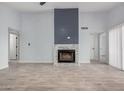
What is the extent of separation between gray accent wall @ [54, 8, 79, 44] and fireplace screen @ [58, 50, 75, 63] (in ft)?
1.90

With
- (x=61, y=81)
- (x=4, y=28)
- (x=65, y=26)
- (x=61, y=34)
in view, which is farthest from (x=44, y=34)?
(x=61, y=81)

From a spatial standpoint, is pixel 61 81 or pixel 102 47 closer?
pixel 61 81

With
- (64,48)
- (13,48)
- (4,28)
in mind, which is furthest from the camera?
(13,48)

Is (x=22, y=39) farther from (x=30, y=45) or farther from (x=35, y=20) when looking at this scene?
(x=35, y=20)

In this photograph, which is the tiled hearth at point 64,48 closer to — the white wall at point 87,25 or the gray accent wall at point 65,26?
the gray accent wall at point 65,26

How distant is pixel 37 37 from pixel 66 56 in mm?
2663

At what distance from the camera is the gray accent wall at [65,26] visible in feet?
29.8

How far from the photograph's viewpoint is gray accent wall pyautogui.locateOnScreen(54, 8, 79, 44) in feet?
29.8

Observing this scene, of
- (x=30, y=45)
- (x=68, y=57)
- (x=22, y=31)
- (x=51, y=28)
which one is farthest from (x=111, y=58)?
(x=22, y=31)

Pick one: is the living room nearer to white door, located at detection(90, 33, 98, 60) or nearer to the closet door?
the closet door

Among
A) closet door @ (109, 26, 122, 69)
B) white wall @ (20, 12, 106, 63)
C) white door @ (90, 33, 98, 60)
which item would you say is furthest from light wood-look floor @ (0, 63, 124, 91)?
white door @ (90, 33, 98, 60)

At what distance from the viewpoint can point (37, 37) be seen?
10.5 meters

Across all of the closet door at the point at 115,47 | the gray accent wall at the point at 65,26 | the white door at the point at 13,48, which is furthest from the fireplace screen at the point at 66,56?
the white door at the point at 13,48

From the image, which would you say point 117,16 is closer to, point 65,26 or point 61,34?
point 65,26
